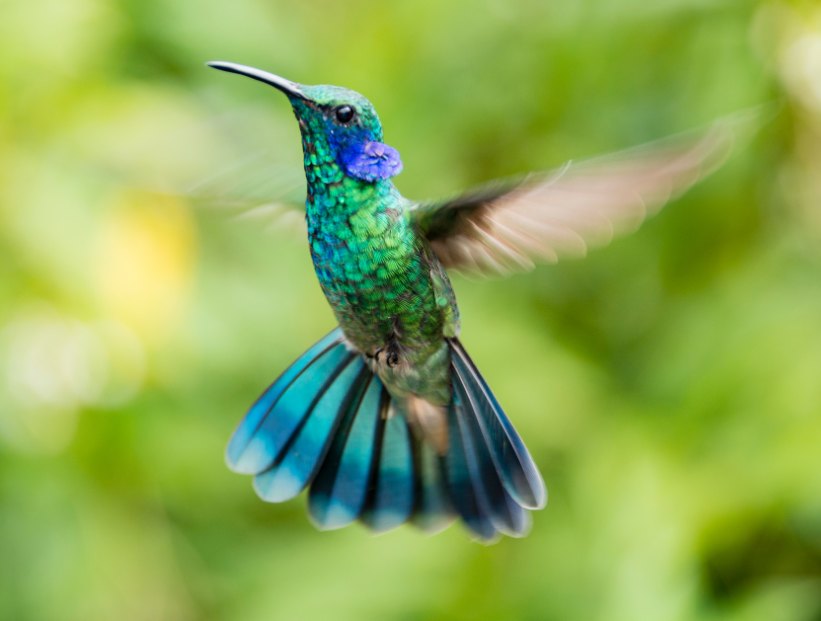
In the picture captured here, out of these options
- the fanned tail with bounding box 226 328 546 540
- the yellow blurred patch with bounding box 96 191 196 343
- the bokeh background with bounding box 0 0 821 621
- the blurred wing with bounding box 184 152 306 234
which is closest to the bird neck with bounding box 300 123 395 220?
the blurred wing with bounding box 184 152 306 234

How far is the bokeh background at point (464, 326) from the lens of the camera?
2188mm

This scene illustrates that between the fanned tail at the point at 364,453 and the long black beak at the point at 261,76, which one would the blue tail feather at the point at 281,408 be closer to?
the fanned tail at the point at 364,453

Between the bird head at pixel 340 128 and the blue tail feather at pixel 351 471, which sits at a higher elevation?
the bird head at pixel 340 128

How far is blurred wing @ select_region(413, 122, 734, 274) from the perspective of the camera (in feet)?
3.24

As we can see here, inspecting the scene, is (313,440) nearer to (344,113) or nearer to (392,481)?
(392,481)

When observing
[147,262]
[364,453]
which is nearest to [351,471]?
[364,453]

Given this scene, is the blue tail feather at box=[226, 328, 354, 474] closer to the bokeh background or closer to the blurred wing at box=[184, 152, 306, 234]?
the blurred wing at box=[184, 152, 306, 234]

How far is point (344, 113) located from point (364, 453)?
56 cm

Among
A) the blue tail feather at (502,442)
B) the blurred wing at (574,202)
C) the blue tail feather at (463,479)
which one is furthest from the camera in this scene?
the blue tail feather at (463,479)

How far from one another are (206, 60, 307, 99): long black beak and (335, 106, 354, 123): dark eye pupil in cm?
4

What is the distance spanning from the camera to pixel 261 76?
104 cm

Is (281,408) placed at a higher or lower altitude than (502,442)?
higher

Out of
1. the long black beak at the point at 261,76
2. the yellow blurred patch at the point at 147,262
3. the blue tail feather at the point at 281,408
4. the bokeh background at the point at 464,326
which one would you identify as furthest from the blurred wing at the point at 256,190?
the yellow blurred patch at the point at 147,262

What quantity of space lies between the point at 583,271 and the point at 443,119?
0.56 metres
